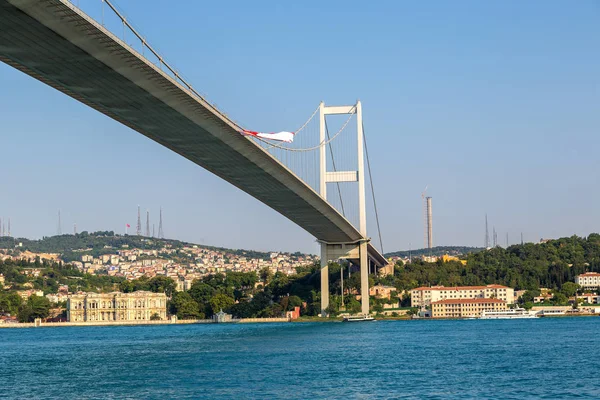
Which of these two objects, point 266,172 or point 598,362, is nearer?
point 598,362

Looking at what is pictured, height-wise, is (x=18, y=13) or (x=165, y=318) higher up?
(x=18, y=13)

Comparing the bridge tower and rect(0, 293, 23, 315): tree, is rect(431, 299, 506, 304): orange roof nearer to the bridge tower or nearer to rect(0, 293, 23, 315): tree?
the bridge tower

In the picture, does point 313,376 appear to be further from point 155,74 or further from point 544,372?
point 155,74

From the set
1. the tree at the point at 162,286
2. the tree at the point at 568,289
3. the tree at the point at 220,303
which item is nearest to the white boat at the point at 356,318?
the tree at the point at 220,303

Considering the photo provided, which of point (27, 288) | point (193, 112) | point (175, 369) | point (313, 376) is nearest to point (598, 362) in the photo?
point (313, 376)

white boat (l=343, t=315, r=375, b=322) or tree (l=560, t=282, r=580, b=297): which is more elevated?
tree (l=560, t=282, r=580, b=297)

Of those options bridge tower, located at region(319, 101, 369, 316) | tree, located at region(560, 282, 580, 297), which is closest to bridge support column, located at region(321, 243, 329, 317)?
bridge tower, located at region(319, 101, 369, 316)
